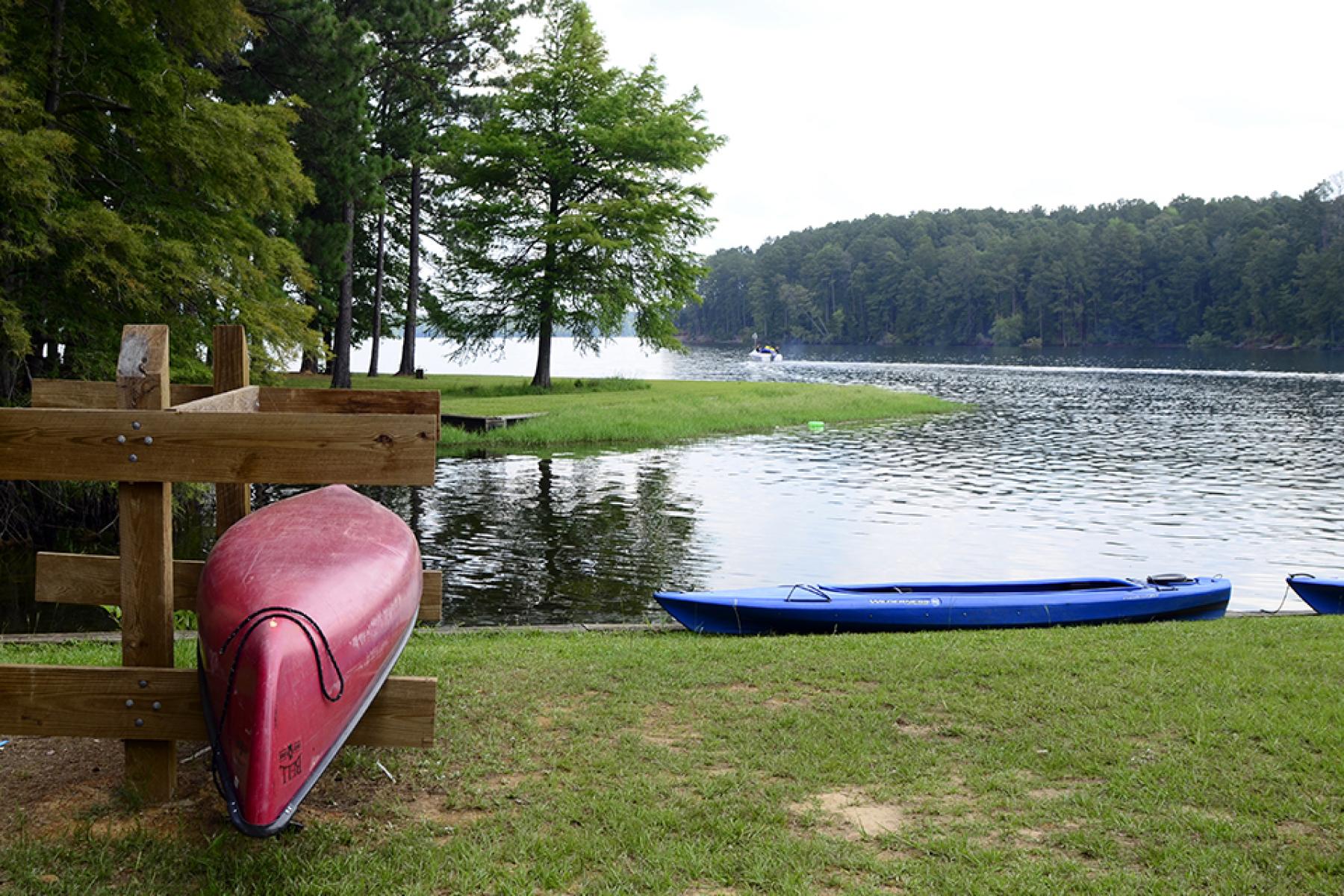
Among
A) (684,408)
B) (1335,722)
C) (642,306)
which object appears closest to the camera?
(1335,722)

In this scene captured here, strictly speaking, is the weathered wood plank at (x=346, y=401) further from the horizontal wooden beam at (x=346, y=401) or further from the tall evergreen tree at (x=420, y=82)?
the tall evergreen tree at (x=420, y=82)

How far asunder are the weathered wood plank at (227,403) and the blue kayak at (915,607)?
5.38 meters

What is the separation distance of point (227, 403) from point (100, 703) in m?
1.44

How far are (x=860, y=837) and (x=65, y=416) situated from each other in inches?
142

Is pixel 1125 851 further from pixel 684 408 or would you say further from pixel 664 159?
pixel 664 159

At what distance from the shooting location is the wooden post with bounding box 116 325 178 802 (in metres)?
4.36

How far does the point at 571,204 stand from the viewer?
43.1 metres

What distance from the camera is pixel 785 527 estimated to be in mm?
18391

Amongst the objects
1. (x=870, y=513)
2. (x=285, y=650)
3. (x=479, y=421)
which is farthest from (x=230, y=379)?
(x=479, y=421)

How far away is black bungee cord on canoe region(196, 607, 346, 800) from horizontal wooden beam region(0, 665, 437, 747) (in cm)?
67

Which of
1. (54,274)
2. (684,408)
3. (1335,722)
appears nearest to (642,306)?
(684,408)

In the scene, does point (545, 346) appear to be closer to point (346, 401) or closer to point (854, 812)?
point (346, 401)

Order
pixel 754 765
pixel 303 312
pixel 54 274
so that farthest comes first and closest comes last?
pixel 303 312 < pixel 54 274 < pixel 754 765

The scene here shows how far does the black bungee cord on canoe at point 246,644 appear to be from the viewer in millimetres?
3705
